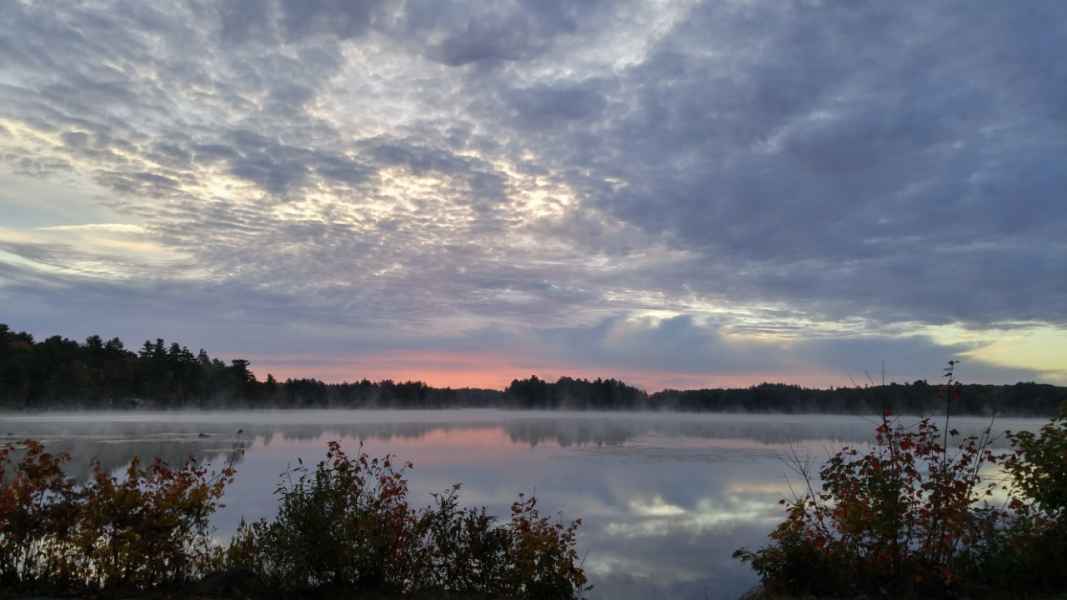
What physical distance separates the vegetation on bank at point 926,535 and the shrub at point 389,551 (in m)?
3.17

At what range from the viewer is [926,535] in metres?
8.89

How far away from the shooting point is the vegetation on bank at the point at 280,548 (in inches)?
332

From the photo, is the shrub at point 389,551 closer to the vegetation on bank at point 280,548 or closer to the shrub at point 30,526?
the vegetation on bank at point 280,548

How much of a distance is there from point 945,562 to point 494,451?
996 inches

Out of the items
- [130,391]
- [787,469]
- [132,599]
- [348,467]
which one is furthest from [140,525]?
[130,391]

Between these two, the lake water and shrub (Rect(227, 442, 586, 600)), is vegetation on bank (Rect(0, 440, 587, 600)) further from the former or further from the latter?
the lake water

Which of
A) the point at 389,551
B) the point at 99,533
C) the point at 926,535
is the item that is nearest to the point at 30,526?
the point at 99,533

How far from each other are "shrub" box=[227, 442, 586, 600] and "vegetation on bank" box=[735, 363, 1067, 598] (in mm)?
3173

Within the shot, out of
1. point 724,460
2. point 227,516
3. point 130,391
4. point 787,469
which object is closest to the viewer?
point 227,516

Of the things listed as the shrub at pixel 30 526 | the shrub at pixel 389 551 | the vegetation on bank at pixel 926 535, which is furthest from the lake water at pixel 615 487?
the shrub at pixel 30 526

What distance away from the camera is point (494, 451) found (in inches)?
1300

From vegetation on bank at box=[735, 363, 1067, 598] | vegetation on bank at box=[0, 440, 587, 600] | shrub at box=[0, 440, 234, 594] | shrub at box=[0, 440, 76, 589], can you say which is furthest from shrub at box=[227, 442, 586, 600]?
vegetation on bank at box=[735, 363, 1067, 598]

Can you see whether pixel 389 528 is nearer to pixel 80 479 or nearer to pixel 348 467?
pixel 348 467

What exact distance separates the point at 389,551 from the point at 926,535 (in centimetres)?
660
